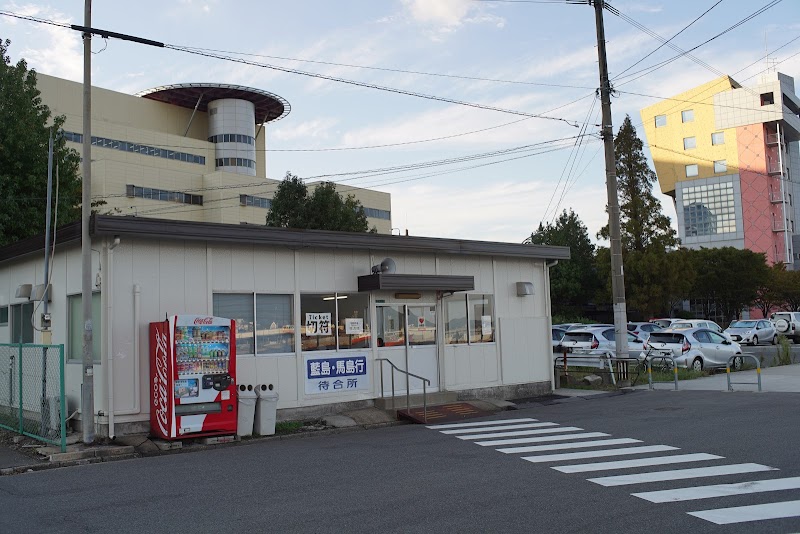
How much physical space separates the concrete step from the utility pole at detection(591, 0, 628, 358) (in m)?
6.24

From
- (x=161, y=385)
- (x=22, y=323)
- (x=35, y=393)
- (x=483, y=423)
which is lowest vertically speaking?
(x=483, y=423)

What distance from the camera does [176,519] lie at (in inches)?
299

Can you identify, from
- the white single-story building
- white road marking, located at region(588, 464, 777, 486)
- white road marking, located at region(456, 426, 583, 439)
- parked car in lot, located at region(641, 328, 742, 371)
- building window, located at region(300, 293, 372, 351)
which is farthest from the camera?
parked car in lot, located at region(641, 328, 742, 371)

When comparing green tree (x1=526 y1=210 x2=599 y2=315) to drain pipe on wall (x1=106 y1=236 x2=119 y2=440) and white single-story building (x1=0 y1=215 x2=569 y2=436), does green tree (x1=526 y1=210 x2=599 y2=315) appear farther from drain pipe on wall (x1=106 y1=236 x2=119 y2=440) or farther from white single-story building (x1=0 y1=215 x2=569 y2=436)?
drain pipe on wall (x1=106 y1=236 x2=119 y2=440)

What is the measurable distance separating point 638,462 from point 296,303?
782cm

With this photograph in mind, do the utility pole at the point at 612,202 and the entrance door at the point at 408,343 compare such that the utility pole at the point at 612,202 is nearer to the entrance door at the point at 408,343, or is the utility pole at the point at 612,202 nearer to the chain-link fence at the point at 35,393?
the entrance door at the point at 408,343

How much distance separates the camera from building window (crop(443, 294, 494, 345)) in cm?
1784

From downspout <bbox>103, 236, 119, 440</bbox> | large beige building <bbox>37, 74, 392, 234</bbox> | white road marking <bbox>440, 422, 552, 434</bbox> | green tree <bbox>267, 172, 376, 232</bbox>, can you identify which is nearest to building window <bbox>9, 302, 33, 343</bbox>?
downspout <bbox>103, 236, 119, 440</bbox>

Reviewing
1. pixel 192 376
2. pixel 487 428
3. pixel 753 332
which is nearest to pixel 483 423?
pixel 487 428

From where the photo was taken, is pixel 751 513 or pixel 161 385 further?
pixel 161 385

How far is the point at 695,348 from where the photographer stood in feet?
81.1

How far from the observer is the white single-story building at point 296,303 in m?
13.2

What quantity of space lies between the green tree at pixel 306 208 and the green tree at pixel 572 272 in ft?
67.2

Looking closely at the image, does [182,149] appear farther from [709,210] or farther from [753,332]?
[709,210]
